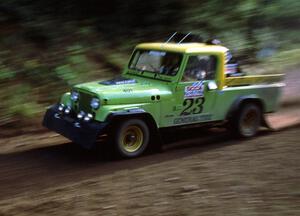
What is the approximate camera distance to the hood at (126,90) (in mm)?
7121

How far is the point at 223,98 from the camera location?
8.11m

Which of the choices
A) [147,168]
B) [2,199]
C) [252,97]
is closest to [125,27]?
[252,97]

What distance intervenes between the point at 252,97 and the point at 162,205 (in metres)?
3.87

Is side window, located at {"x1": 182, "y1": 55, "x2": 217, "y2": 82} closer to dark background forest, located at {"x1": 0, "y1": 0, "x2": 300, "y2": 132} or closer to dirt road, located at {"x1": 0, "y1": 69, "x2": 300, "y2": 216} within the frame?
dirt road, located at {"x1": 0, "y1": 69, "x2": 300, "y2": 216}

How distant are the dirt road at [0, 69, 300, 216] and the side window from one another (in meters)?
1.10

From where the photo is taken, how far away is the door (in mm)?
7645

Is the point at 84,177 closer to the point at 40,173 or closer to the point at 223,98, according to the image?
the point at 40,173

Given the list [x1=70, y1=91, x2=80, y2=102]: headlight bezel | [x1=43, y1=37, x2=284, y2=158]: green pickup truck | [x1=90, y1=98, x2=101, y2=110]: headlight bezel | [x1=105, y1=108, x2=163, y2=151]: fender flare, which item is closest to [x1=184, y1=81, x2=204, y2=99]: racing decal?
[x1=43, y1=37, x2=284, y2=158]: green pickup truck

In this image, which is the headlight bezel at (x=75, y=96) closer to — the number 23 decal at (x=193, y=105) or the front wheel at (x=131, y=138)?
the front wheel at (x=131, y=138)

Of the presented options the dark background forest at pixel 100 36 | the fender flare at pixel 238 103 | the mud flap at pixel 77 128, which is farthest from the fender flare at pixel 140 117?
the dark background forest at pixel 100 36

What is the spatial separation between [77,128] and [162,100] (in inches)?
53.6

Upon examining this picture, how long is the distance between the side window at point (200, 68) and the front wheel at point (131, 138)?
1.06 m

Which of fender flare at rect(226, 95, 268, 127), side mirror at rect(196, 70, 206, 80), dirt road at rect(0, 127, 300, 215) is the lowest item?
dirt road at rect(0, 127, 300, 215)

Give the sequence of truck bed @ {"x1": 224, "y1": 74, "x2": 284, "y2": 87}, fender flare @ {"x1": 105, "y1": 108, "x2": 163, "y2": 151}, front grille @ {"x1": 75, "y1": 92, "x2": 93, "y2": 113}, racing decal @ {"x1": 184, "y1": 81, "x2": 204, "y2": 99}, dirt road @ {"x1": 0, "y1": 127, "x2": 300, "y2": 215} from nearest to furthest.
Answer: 1. dirt road @ {"x1": 0, "y1": 127, "x2": 300, "y2": 215}
2. fender flare @ {"x1": 105, "y1": 108, "x2": 163, "y2": 151}
3. front grille @ {"x1": 75, "y1": 92, "x2": 93, "y2": 113}
4. racing decal @ {"x1": 184, "y1": 81, "x2": 204, "y2": 99}
5. truck bed @ {"x1": 224, "y1": 74, "x2": 284, "y2": 87}
